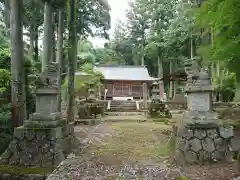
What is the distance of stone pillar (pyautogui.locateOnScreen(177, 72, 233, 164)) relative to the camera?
5652 millimetres

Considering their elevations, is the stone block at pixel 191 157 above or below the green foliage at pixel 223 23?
below

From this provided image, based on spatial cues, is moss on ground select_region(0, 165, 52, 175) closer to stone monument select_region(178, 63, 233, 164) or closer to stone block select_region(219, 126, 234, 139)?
stone monument select_region(178, 63, 233, 164)

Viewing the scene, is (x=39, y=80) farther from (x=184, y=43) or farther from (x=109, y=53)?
(x=109, y=53)

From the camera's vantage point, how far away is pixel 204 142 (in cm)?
571

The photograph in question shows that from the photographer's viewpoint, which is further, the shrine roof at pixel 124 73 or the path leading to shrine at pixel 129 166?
the shrine roof at pixel 124 73

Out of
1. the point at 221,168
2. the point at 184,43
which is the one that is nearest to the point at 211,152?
the point at 221,168

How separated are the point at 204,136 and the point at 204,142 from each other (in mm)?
125

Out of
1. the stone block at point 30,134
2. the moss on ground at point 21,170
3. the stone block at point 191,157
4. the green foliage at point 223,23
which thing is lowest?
the moss on ground at point 21,170

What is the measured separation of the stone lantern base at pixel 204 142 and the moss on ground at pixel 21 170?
110 inches

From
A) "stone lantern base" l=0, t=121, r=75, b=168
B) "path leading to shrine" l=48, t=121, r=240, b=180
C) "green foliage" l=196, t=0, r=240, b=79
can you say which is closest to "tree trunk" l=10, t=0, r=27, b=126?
"stone lantern base" l=0, t=121, r=75, b=168

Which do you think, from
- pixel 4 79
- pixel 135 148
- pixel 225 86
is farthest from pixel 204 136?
pixel 225 86

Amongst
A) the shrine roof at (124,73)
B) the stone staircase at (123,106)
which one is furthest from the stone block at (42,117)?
the shrine roof at (124,73)

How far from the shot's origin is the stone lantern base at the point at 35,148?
5.90 metres

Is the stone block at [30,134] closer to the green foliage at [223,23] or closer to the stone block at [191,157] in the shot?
the stone block at [191,157]
